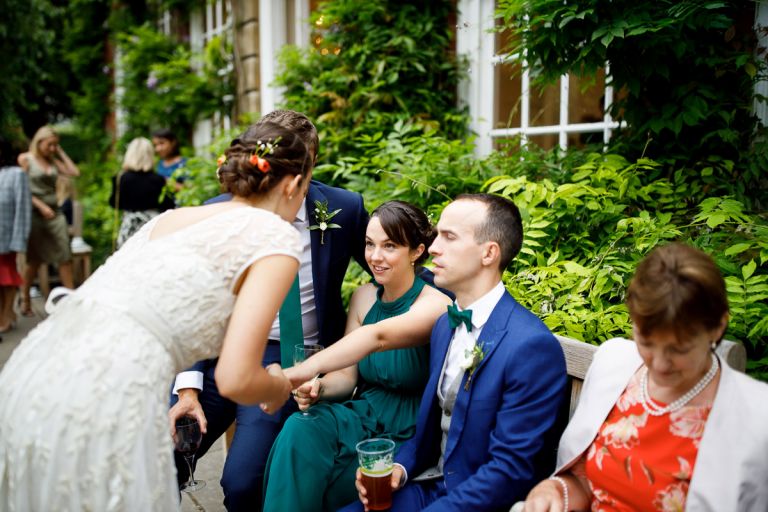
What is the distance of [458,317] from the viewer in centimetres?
220

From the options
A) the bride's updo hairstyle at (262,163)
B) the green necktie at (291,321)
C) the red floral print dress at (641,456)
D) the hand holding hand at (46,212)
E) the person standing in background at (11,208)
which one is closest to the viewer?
A: the red floral print dress at (641,456)

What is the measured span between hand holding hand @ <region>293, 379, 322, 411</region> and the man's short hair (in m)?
0.84

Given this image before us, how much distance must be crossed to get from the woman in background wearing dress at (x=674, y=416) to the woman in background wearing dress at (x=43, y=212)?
23.7ft

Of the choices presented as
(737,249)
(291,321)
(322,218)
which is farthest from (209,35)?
(737,249)

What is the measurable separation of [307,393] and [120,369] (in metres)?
0.91

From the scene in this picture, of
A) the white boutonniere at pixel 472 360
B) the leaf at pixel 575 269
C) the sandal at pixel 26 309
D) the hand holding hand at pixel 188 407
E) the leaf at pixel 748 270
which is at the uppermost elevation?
→ the leaf at pixel 748 270

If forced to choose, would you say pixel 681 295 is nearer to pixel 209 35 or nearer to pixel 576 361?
pixel 576 361

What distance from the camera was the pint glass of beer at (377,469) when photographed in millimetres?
2049

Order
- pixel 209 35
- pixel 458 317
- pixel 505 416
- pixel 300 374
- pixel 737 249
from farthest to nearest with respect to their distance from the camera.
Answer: pixel 209 35
pixel 737 249
pixel 300 374
pixel 458 317
pixel 505 416

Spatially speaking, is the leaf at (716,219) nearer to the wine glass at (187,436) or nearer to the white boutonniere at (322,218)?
the white boutonniere at (322,218)

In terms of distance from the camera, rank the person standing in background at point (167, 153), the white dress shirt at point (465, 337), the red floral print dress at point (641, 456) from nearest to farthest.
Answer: the red floral print dress at point (641, 456)
the white dress shirt at point (465, 337)
the person standing in background at point (167, 153)

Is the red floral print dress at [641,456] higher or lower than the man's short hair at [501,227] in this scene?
lower

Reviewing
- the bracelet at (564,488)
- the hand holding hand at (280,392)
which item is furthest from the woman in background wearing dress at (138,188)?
the bracelet at (564,488)

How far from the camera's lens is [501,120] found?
518 centimetres
